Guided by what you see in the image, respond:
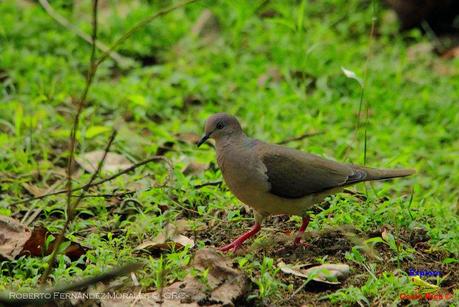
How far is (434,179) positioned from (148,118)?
106 inches

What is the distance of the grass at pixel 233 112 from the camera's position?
4867 mm

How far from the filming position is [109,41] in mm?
9234

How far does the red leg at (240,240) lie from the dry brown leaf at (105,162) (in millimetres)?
1694

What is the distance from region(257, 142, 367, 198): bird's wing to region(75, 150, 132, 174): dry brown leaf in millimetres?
1672

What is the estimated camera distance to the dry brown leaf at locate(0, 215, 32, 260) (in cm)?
486

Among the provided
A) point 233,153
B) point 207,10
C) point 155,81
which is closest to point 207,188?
point 233,153

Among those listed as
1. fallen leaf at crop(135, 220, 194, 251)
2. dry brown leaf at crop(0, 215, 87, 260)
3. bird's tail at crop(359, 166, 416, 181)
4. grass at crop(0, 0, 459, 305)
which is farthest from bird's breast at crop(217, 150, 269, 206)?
dry brown leaf at crop(0, 215, 87, 260)

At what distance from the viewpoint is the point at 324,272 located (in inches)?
174

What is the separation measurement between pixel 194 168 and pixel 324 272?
2.36 metres

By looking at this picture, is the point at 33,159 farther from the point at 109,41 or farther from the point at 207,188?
the point at 109,41

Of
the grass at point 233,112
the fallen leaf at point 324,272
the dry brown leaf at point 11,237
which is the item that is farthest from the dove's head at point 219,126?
the dry brown leaf at point 11,237

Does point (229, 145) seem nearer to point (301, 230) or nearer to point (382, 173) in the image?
point (301, 230)

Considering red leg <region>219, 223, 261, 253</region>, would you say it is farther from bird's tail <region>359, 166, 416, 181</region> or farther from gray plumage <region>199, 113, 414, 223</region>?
bird's tail <region>359, 166, 416, 181</region>

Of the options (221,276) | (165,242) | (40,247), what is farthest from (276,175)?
(40,247)
